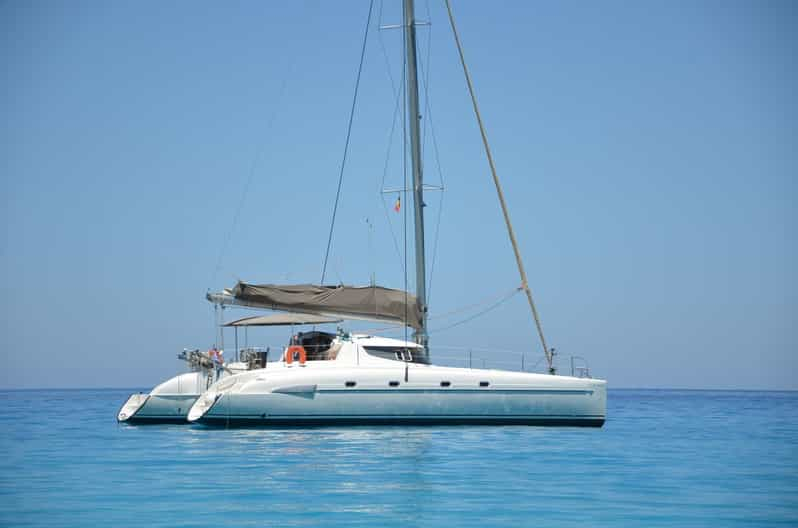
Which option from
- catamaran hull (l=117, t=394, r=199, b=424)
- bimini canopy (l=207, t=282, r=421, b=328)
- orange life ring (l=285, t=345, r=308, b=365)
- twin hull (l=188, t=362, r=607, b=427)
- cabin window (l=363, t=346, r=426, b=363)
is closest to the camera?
twin hull (l=188, t=362, r=607, b=427)

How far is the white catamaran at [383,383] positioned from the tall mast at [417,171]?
0.02 m

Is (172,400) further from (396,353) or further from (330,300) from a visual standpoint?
(396,353)

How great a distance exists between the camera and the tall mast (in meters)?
21.9

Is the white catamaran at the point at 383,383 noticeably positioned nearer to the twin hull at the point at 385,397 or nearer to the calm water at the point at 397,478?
the twin hull at the point at 385,397

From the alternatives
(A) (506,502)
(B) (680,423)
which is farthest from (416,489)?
(B) (680,423)

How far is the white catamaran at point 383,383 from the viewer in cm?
1970

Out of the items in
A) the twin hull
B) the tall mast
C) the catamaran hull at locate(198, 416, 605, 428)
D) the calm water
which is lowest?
the calm water

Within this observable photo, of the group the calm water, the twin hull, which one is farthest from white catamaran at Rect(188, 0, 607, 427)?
the calm water

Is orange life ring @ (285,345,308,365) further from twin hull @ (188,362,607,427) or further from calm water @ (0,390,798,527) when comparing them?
calm water @ (0,390,798,527)

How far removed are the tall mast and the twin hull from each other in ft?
6.92

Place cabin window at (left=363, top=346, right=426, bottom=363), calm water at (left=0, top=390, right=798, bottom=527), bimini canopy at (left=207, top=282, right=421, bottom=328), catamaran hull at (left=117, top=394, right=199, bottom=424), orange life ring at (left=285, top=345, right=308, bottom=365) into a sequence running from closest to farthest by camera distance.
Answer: calm water at (left=0, top=390, right=798, bottom=527)
orange life ring at (left=285, top=345, right=308, bottom=365)
cabin window at (left=363, top=346, right=426, bottom=363)
bimini canopy at (left=207, top=282, right=421, bottom=328)
catamaran hull at (left=117, top=394, right=199, bottom=424)

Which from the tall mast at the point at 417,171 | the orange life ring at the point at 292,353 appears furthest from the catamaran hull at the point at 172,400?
the tall mast at the point at 417,171

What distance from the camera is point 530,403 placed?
20.4m

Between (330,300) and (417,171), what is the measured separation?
374 centimetres
